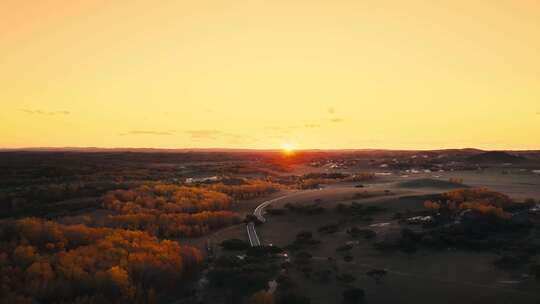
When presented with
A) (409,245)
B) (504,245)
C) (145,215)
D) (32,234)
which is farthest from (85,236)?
(504,245)

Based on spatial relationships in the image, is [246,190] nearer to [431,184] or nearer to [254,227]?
[254,227]

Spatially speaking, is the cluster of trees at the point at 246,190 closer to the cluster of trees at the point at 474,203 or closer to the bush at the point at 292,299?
the cluster of trees at the point at 474,203

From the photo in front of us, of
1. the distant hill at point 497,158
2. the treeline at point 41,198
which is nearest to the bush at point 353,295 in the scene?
the treeline at point 41,198

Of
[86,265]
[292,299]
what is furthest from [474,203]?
[86,265]

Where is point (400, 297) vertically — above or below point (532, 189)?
below

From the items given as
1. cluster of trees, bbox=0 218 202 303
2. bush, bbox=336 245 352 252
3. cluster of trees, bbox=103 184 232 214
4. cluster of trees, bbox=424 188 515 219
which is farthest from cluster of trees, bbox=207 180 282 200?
bush, bbox=336 245 352 252

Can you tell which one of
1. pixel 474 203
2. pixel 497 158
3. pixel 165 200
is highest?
pixel 497 158

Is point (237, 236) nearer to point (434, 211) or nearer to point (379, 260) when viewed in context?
point (379, 260)
